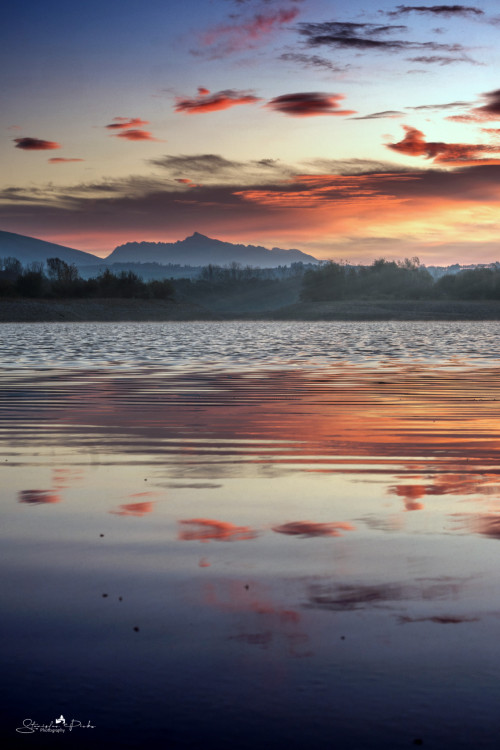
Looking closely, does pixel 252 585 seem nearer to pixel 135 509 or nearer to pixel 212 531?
pixel 212 531

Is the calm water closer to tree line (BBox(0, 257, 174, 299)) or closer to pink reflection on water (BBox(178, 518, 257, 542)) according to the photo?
pink reflection on water (BBox(178, 518, 257, 542))

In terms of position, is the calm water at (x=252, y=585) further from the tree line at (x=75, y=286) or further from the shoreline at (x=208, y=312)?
the tree line at (x=75, y=286)

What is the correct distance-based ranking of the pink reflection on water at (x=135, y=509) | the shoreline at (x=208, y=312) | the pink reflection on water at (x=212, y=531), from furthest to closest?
the shoreline at (x=208, y=312) → the pink reflection on water at (x=135, y=509) → the pink reflection on water at (x=212, y=531)

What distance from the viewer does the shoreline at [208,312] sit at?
110500 millimetres

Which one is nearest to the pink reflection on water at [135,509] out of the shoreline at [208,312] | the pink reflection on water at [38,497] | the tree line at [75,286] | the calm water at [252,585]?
the calm water at [252,585]

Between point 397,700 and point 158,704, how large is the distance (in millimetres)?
878

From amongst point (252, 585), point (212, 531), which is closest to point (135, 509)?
point (212, 531)

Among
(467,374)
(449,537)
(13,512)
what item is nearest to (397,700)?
(449,537)

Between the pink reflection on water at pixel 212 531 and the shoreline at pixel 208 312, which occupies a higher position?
the shoreline at pixel 208 312

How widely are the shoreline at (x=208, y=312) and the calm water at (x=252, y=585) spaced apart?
101 meters

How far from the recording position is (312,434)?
35.8 ft

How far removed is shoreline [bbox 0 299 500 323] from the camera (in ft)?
363

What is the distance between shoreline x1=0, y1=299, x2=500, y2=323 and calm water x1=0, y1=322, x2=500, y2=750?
101m

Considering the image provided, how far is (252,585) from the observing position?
4.82 m
